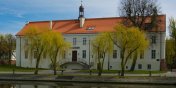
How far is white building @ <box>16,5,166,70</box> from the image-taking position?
67688 mm

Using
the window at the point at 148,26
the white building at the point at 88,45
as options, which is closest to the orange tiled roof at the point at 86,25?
the white building at the point at 88,45

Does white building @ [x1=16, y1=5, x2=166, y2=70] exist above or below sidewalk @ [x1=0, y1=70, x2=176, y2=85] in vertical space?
above

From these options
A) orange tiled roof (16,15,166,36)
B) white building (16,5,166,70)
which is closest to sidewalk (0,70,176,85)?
white building (16,5,166,70)

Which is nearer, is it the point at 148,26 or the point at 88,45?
the point at 148,26

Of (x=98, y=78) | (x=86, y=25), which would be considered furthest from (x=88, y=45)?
(x=98, y=78)

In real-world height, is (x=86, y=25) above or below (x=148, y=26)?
above

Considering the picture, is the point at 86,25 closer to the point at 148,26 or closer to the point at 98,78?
the point at 148,26

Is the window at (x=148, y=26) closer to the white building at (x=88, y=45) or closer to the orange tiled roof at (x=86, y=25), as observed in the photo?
the white building at (x=88, y=45)

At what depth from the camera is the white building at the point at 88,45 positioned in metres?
67.7

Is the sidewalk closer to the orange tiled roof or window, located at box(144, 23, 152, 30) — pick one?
window, located at box(144, 23, 152, 30)

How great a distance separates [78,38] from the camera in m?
73.6

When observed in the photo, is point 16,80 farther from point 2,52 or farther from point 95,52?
point 2,52

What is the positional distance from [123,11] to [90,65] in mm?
12013

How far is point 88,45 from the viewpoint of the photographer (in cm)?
7244
